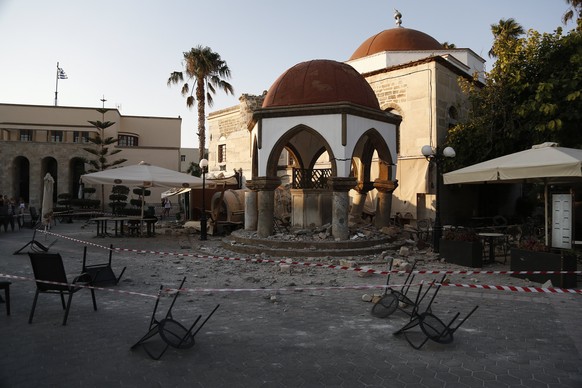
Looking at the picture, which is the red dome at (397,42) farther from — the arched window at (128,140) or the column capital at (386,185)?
the arched window at (128,140)

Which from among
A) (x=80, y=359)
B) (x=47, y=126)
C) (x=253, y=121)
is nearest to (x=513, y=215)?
(x=253, y=121)

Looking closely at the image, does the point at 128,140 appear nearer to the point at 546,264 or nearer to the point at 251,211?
the point at 251,211

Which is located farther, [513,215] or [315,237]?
[513,215]

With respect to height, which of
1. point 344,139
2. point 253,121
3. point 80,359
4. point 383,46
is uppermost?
point 383,46

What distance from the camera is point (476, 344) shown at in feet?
14.1

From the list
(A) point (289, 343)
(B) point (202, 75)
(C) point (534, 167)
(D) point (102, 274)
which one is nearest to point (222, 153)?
(B) point (202, 75)

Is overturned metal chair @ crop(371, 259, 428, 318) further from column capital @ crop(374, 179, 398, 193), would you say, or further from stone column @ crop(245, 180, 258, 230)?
stone column @ crop(245, 180, 258, 230)

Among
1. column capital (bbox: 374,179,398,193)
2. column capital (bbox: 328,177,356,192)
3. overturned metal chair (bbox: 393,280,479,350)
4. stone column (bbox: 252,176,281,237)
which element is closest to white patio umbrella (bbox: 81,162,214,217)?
stone column (bbox: 252,176,281,237)

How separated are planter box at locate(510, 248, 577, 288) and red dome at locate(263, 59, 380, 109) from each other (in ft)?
19.6

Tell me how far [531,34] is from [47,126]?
37.4 m

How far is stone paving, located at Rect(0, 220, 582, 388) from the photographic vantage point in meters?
3.48

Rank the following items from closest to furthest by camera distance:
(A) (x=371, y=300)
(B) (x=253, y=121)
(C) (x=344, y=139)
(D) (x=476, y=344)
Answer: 1. (D) (x=476, y=344)
2. (A) (x=371, y=300)
3. (C) (x=344, y=139)
4. (B) (x=253, y=121)

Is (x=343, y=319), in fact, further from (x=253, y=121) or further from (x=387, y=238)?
(x=253, y=121)

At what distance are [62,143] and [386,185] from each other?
99.1ft
